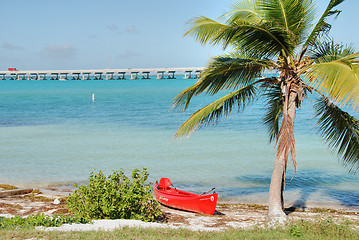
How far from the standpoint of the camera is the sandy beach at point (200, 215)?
1024 centimetres

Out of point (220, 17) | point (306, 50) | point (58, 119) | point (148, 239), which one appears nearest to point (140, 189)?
point (148, 239)

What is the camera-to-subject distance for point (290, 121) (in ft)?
31.5

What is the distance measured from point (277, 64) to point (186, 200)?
5002 mm

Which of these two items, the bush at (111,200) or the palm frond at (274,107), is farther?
the palm frond at (274,107)

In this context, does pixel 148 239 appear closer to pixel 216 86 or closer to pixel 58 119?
pixel 216 86

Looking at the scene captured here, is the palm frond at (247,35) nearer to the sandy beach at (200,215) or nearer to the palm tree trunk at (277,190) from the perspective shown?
the palm tree trunk at (277,190)

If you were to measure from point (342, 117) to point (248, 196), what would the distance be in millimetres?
5834

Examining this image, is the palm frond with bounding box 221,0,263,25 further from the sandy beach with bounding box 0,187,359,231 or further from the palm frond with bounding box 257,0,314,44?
the sandy beach with bounding box 0,187,359,231

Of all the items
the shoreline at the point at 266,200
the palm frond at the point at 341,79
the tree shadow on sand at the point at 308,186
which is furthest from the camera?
the tree shadow on sand at the point at 308,186

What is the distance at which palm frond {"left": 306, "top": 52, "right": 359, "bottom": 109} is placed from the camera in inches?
285

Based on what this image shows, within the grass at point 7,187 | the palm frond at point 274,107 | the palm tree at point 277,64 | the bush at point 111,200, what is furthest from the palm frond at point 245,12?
the grass at point 7,187

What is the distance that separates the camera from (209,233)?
7918mm

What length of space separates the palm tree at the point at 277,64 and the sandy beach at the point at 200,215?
1.48 meters

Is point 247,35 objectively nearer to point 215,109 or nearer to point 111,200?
point 215,109
